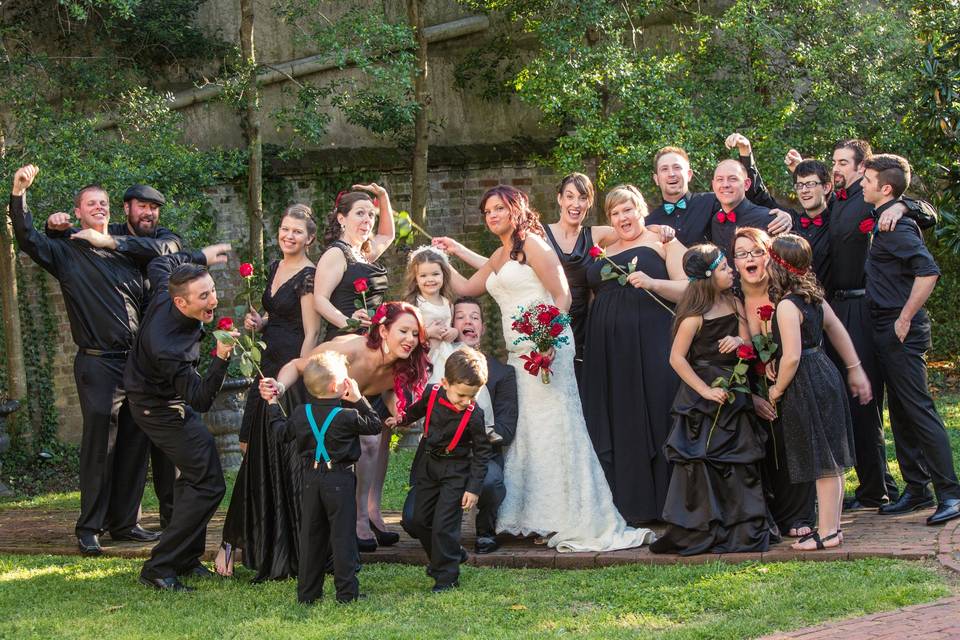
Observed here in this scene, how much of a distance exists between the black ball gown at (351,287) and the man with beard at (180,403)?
95 centimetres

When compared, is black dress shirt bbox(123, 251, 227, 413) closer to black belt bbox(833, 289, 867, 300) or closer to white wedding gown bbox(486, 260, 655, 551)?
white wedding gown bbox(486, 260, 655, 551)

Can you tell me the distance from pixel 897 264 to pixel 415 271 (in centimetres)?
308

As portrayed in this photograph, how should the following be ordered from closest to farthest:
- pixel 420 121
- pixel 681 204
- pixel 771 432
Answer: pixel 771 432, pixel 681 204, pixel 420 121

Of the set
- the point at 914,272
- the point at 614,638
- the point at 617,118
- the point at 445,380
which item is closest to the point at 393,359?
the point at 445,380

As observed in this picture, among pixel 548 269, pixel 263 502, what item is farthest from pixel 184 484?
pixel 548 269

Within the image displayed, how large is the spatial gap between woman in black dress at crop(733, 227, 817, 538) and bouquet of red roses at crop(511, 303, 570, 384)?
1.16 meters

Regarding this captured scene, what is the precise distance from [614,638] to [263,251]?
10.5m

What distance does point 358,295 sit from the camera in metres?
7.92

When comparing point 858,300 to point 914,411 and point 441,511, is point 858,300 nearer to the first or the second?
point 914,411

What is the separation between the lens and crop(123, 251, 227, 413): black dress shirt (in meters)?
6.86

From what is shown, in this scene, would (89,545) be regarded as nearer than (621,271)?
No

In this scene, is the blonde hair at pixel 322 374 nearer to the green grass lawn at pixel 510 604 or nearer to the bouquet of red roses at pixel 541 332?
the green grass lawn at pixel 510 604

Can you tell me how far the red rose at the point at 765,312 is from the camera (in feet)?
22.2

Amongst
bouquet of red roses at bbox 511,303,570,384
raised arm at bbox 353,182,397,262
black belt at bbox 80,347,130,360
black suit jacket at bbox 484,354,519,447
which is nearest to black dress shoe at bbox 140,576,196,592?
black belt at bbox 80,347,130,360
